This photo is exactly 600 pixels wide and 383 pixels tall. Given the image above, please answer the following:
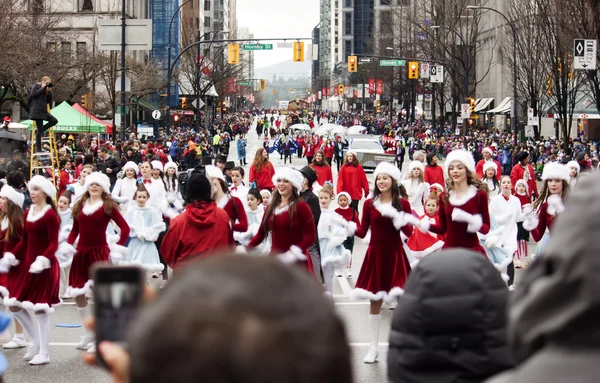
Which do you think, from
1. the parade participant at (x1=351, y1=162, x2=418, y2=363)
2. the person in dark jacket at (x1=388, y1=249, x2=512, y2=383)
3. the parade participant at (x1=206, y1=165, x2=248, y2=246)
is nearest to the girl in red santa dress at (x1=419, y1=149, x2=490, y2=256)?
the parade participant at (x1=351, y1=162, x2=418, y2=363)

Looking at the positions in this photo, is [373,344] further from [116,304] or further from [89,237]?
[116,304]

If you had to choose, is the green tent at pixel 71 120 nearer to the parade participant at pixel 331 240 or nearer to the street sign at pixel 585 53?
the street sign at pixel 585 53

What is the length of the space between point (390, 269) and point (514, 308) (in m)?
8.07

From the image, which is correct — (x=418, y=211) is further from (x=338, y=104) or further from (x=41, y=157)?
(x=338, y=104)

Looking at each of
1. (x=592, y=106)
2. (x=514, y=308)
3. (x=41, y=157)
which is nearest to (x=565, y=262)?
(x=514, y=308)

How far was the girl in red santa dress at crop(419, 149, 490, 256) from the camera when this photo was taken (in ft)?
32.0

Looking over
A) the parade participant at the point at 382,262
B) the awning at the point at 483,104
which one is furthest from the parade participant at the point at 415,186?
the awning at the point at 483,104

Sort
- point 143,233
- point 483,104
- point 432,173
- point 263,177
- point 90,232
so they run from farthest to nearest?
point 483,104 < point 263,177 < point 432,173 < point 143,233 < point 90,232

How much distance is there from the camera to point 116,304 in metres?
1.91

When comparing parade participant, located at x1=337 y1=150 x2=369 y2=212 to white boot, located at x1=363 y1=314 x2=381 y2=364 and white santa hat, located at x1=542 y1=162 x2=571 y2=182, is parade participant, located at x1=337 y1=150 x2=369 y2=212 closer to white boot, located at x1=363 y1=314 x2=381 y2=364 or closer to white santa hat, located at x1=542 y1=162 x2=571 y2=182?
white santa hat, located at x1=542 y1=162 x2=571 y2=182

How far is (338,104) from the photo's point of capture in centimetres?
17175

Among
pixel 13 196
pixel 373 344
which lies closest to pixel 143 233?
pixel 13 196

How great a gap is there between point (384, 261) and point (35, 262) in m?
3.20

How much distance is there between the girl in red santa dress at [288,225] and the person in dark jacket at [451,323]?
20.6 feet
